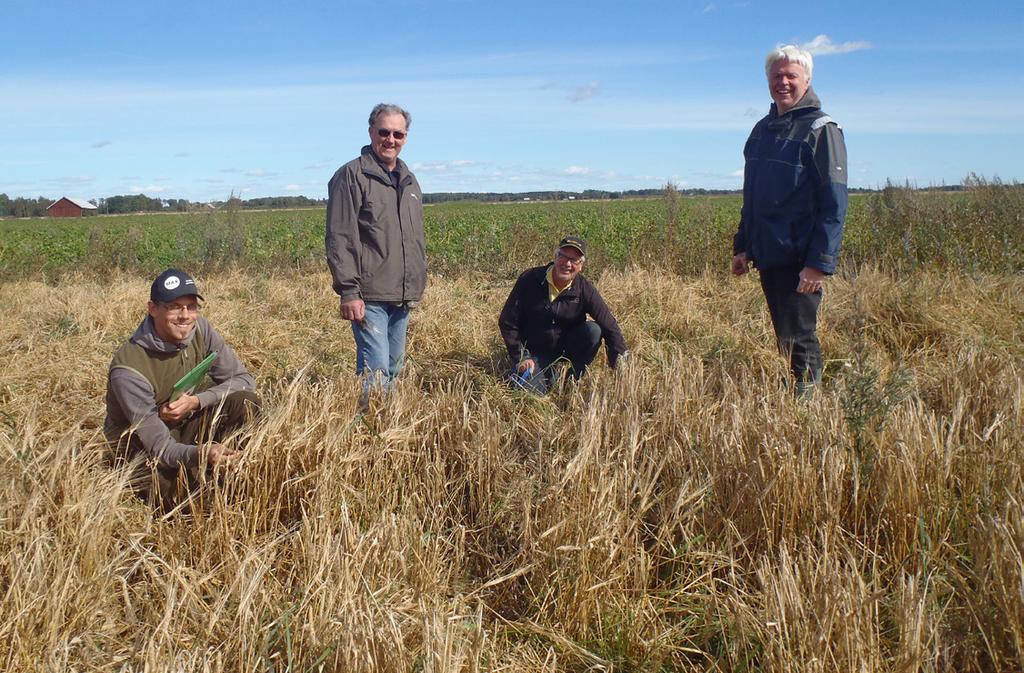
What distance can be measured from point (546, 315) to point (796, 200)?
1872mm

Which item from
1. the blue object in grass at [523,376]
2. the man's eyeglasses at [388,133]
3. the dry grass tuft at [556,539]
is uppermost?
the man's eyeglasses at [388,133]

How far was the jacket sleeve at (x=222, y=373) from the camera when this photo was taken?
3.50 m

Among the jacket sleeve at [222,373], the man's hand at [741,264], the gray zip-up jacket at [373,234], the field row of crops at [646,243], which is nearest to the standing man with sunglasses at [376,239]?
the gray zip-up jacket at [373,234]

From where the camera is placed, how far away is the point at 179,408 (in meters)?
3.35

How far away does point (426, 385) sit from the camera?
5.04m

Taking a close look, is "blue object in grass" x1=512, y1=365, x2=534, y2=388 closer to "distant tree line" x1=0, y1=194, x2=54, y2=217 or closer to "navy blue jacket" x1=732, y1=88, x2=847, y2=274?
"navy blue jacket" x1=732, y1=88, x2=847, y2=274

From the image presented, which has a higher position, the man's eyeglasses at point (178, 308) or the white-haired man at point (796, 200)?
the white-haired man at point (796, 200)

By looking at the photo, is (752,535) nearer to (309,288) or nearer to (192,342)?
(192,342)

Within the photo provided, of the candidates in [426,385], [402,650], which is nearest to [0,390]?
[426,385]

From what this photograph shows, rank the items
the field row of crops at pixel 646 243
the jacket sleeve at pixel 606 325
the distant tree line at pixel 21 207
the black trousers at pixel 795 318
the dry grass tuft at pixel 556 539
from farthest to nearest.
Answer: the distant tree line at pixel 21 207, the field row of crops at pixel 646 243, the jacket sleeve at pixel 606 325, the black trousers at pixel 795 318, the dry grass tuft at pixel 556 539

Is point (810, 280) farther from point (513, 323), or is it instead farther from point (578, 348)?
point (513, 323)

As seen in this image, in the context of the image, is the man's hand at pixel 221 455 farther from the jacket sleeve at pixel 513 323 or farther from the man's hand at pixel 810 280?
the man's hand at pixel 810 280

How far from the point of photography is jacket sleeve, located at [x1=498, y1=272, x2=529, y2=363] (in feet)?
17.1

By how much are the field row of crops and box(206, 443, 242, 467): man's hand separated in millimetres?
6894
